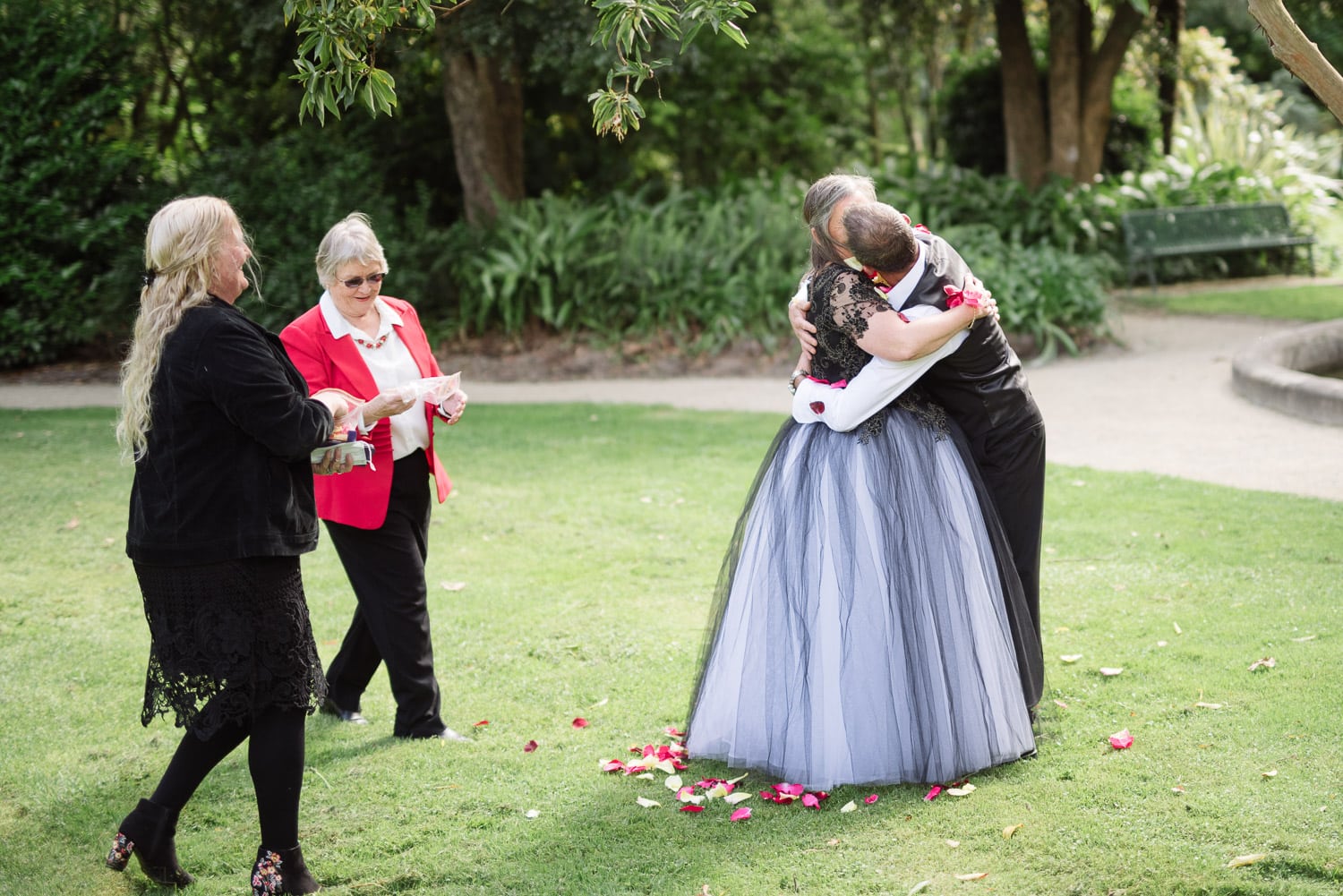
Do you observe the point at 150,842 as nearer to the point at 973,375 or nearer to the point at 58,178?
the point at 973,375

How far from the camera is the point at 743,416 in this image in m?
9.69

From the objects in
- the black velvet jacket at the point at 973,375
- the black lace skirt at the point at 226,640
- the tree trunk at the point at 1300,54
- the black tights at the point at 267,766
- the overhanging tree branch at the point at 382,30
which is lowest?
the black tights at the point at 267,766

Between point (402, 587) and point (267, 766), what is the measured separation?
3.37 ft

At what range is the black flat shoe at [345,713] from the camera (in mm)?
4598

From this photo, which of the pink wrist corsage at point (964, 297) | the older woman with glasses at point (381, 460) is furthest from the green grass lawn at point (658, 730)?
the pink wrist corsage at point (964, 297)

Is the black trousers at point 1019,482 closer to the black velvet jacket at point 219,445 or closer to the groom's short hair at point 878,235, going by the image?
the groom's short hair at point 878,235

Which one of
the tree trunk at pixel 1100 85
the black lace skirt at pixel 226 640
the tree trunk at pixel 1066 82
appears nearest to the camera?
the black lace skirt at pixel 226 640

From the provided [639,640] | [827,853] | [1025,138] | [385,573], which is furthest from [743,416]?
[1025,138]

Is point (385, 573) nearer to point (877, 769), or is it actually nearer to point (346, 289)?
point (346, 289)

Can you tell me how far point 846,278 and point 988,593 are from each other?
1.04 m

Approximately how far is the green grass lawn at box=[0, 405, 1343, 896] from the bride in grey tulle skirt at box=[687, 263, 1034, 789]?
147mm

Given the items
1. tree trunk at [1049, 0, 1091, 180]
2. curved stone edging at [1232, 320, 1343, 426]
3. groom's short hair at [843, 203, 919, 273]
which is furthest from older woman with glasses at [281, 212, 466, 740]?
tree trunk at [1049, 0, 1091, 180]

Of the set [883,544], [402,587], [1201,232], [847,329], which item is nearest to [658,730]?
[402,587]

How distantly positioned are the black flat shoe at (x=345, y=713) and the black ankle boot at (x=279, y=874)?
1292mm
